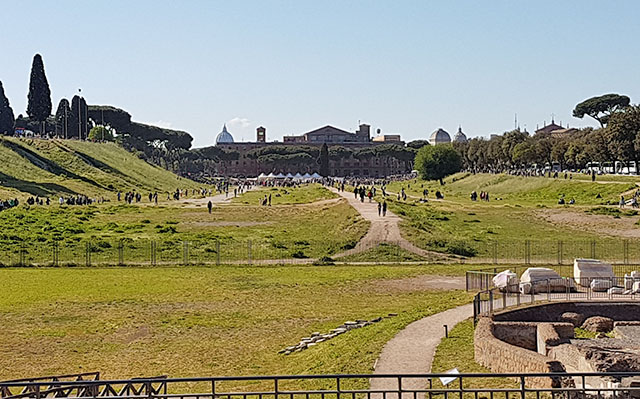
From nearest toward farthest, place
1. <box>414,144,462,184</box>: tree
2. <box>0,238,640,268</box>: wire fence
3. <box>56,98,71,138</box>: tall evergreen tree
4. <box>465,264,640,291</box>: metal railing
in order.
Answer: <box>465,264,640,291</box>: metal railing, <box>0,238,640,268</box>: wire fence, <box>414,144,462,184</box>: tree, <box>56,98,71,138</box>: tall evergreen tree

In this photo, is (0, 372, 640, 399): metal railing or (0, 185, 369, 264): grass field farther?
(0, 185, 369, 264): grass field

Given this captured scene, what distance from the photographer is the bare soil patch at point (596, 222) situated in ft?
168

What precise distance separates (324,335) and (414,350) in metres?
3.64

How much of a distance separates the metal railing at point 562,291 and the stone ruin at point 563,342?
0.77 metres

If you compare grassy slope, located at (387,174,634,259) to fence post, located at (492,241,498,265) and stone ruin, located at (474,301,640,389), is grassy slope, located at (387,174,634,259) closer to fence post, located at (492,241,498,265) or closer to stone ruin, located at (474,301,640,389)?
fence post, located at (492,241,498,265)

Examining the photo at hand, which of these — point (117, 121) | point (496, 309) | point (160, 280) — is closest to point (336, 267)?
point (160, 280)

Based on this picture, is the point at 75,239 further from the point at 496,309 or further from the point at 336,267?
the point at 496,309

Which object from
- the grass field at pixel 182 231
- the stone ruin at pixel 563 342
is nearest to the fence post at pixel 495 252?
the grass field at pixel 182 231

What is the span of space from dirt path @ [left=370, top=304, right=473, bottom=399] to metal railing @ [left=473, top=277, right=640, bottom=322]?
1.42 metres

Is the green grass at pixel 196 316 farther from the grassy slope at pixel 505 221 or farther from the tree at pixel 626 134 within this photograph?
the tree at pixel 626 134

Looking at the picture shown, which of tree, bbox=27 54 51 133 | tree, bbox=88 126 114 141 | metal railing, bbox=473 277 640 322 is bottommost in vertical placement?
metal railing, bbox=473 277 640 322

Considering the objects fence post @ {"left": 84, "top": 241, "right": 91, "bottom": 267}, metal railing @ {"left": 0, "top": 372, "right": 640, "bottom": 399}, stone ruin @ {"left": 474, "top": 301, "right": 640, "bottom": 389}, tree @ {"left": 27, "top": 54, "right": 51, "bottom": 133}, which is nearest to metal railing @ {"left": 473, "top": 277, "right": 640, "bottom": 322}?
stone ruin @ {"left": 474, "top": 301, "right": 640, "bottom": 389}

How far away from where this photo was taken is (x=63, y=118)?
463 ft

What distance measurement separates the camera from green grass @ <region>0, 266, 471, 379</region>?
20766mm
